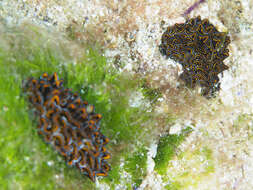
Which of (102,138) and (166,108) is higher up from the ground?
(166,108)

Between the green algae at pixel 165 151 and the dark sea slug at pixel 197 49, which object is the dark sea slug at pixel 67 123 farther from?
the dark sea slug at pixel 197 49

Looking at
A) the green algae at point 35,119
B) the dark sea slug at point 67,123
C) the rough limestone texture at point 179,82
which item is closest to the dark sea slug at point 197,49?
the rough limestone texture at point 179,82

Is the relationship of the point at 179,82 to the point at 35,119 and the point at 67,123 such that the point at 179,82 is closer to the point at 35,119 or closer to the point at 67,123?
the point at 67,123

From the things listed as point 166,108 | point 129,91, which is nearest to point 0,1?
point 129,91

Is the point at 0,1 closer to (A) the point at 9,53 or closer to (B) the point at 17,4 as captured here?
(B) the point at 17,4

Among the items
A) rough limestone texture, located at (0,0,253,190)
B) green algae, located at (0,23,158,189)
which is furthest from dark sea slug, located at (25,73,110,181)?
rough limestone texture, located at (0,0,253,190)

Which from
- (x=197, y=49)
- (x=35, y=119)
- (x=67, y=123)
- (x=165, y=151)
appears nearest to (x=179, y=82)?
(x=197, y=49)
